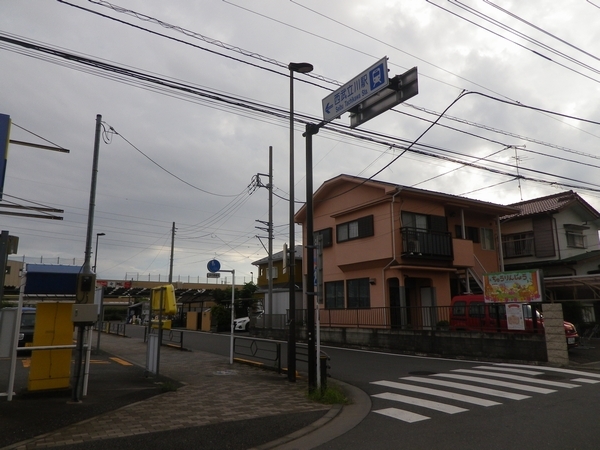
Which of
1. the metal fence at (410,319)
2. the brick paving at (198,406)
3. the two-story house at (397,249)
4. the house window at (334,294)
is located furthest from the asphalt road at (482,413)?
the house window at (334,294)

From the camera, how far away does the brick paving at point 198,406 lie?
21.7ft

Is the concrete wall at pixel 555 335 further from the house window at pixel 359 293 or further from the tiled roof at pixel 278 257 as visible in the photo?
Result: the tiled roof at pixel 278 257

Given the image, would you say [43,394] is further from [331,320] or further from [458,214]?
[458,214]

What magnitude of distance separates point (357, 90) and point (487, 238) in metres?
20.7

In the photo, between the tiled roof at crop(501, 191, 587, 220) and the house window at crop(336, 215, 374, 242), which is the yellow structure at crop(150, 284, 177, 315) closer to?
the house window at crop(336, 215, 374, 242)

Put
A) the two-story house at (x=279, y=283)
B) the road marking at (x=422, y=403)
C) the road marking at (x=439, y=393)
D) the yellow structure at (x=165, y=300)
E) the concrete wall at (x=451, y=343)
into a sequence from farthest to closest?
the two-story house at (x=279, y=283) < the concrete wall at (x=451, y=343) < the yellow structure at (x=165, y=300) < the road marking at (x=439, y=393) < the road marking at (x=422, y=403)

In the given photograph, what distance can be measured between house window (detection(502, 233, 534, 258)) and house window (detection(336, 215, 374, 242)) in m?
11.0

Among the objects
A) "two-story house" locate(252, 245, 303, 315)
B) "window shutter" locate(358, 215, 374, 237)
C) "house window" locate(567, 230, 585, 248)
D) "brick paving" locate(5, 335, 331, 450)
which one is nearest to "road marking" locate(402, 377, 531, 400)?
"brick paving" locate(5, 335, 331, 450)

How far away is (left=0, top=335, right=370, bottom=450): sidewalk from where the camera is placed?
6344 millimetres

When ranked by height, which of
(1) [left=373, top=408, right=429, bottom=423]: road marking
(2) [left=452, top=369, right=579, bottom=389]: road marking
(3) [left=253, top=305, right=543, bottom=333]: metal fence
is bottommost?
(1) [left=373, top=408, right=429, bottom=423]: road marking

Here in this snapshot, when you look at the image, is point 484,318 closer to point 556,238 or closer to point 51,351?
point 556,238

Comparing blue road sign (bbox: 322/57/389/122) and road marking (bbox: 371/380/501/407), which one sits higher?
blue road sign (bbox: 322/57/389/122)

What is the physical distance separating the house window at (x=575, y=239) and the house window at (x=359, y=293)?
13319 millimetres

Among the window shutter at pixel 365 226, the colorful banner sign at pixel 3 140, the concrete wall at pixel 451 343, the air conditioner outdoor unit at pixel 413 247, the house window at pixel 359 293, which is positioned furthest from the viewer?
the house window at pixel 359 293
